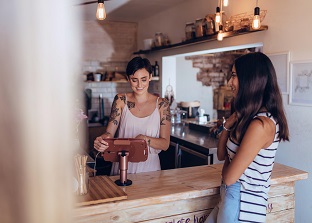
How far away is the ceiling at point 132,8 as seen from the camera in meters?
4.82

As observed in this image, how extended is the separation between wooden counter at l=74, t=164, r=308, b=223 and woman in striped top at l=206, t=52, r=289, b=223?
31cm

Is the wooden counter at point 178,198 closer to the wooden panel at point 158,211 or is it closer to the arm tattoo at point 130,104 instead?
the wooden panel at point 158,211

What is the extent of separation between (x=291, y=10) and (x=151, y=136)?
1.76 metres

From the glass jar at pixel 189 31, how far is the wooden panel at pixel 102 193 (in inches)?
115

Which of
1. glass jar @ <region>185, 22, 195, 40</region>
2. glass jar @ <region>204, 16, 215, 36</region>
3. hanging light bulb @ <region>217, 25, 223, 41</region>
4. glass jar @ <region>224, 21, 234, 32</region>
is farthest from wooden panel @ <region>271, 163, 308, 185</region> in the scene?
glass jar @ <region>185, 22, 195, 40</region>

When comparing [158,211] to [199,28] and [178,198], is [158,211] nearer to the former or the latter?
[178,198]

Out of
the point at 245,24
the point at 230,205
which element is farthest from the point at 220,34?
the point at 230,205

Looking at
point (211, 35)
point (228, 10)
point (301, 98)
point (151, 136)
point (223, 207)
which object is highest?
point (228, 10)

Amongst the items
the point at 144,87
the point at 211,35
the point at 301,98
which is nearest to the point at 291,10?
the point at 301,98

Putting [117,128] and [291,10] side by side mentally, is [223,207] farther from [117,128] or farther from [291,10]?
[291,10]

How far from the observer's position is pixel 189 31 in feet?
14.6

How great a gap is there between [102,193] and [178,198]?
1.35 feet

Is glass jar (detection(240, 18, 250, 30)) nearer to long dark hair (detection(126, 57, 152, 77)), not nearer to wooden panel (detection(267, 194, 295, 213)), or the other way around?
long dark hair (detection(126, 57, 152, 77))

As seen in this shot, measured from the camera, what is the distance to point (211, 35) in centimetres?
389
